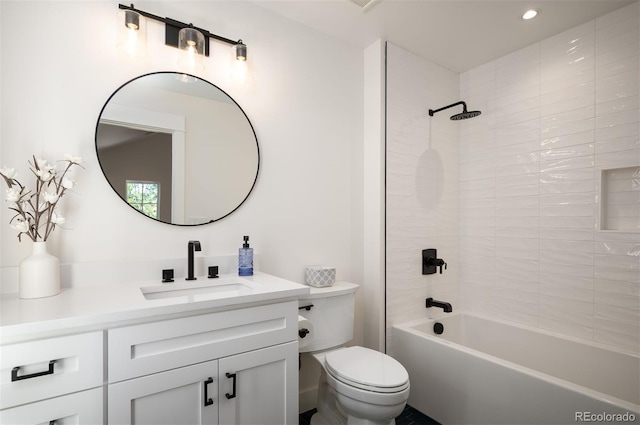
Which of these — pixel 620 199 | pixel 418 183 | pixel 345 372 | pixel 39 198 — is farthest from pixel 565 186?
pixel 39 198

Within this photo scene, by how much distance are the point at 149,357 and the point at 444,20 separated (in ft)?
7.84

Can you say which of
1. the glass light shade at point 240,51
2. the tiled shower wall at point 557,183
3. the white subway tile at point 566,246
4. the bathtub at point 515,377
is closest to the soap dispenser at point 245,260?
the glass light shade at point 240,51

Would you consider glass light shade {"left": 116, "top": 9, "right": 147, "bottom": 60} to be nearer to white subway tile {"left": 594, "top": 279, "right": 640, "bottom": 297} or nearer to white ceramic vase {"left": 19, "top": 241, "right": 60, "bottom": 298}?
white ceramic vase {"left": 19, "top": 241, "right": 60, "bottom": 298}

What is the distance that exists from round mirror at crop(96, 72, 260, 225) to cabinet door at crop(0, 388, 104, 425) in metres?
0.84

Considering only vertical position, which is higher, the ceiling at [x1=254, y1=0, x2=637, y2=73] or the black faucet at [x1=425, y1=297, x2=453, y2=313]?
the ceiling at [x1=254, y1=0, x2=637, y2=73]

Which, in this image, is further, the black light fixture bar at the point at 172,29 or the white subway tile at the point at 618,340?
the white subway tile at the point at 618,340

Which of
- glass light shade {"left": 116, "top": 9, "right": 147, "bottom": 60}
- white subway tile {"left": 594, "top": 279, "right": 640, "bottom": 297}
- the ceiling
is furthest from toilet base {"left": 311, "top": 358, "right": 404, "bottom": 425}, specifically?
the ceiling

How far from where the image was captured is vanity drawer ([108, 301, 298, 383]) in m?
1.07

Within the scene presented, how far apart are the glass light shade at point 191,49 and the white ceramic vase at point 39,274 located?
107 centimetres

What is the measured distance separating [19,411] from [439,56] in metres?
2.98

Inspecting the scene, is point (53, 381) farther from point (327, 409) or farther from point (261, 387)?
point (327, 409)

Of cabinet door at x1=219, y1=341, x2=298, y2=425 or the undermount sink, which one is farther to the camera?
the undermount sink

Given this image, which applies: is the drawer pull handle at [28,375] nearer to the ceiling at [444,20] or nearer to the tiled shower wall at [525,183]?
the tiled shower wall at [525,183]

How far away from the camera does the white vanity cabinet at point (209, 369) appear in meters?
1.08
